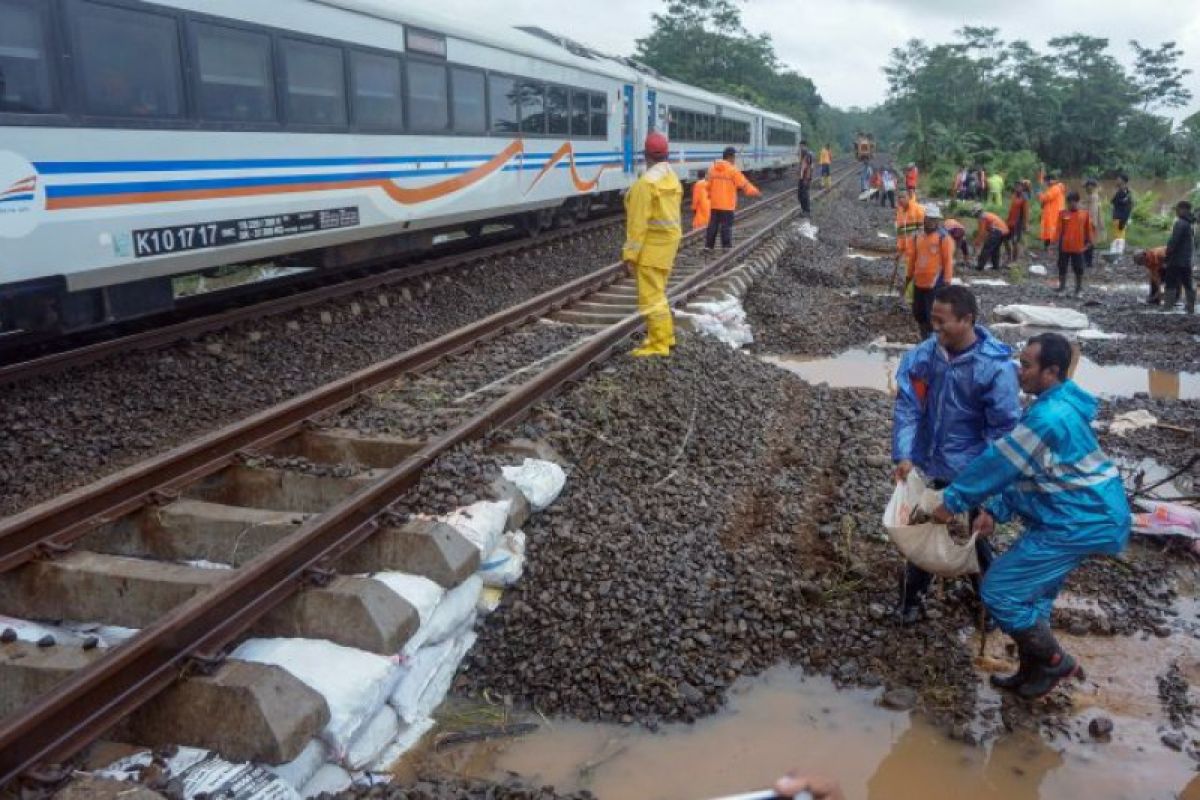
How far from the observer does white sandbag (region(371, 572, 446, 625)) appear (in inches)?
147

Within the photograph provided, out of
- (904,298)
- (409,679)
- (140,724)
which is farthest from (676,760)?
(904,298)

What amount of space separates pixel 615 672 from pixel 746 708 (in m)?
0.57

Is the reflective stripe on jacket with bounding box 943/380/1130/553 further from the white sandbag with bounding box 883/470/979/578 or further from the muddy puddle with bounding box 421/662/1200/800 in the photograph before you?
the muddy puddle with bounding box 421/662/1200/800

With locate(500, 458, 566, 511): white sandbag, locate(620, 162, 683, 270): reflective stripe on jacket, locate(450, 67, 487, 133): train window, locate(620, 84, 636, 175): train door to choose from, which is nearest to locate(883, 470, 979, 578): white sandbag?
locate(500, 458, 566, 511): white sandbag

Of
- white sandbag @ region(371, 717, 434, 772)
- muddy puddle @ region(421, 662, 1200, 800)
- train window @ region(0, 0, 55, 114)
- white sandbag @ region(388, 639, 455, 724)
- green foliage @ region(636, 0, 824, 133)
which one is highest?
green foliage @ region(636, 0, 824, 133)

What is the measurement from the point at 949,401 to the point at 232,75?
656 centimetres

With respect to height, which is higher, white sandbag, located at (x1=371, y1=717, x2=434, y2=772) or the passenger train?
the passenger train

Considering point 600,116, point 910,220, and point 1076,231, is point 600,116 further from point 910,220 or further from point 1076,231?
point 1076,231

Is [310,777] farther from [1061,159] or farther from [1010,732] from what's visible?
[1061,159]

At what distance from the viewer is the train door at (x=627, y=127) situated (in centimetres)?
1773

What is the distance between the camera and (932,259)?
9539 millimetres

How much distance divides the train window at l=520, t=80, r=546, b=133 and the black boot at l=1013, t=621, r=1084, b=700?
10945 mm

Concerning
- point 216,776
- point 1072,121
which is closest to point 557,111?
point 216,776

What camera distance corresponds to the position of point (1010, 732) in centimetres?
374
